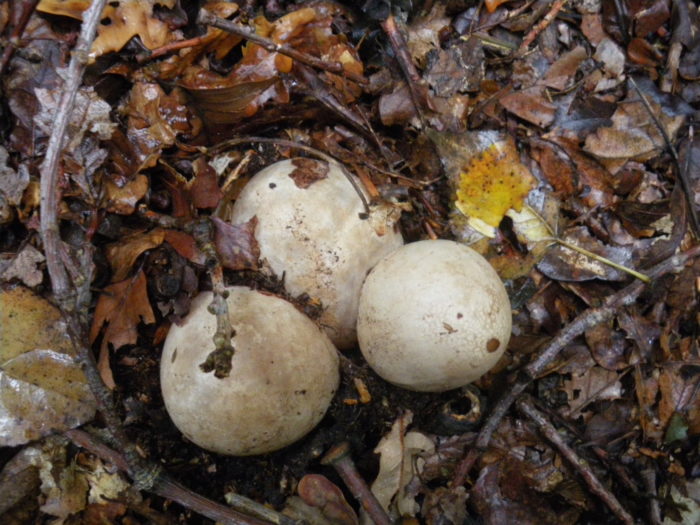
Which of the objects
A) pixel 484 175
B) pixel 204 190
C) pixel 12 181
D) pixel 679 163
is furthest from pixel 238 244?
pixel 679 163

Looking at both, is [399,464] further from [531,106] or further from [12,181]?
[12,181]

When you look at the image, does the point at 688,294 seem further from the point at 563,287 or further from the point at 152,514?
the point at 152,514

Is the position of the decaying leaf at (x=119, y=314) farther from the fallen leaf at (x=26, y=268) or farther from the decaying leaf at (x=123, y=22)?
the decaying leaf at (x=123, y=22)

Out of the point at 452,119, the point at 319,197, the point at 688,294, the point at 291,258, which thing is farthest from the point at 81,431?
the point at 688,294

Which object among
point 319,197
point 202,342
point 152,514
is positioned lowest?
Answer: point 152,514

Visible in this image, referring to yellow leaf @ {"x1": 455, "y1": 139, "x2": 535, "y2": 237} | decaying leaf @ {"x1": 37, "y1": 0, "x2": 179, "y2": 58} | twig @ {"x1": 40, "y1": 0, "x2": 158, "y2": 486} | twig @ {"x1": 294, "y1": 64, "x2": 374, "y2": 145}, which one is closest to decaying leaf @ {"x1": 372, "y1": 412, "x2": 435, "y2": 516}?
yellow leaf @ {"x1": 455, "y1": 139, "x2": 535, "y2": 237}
